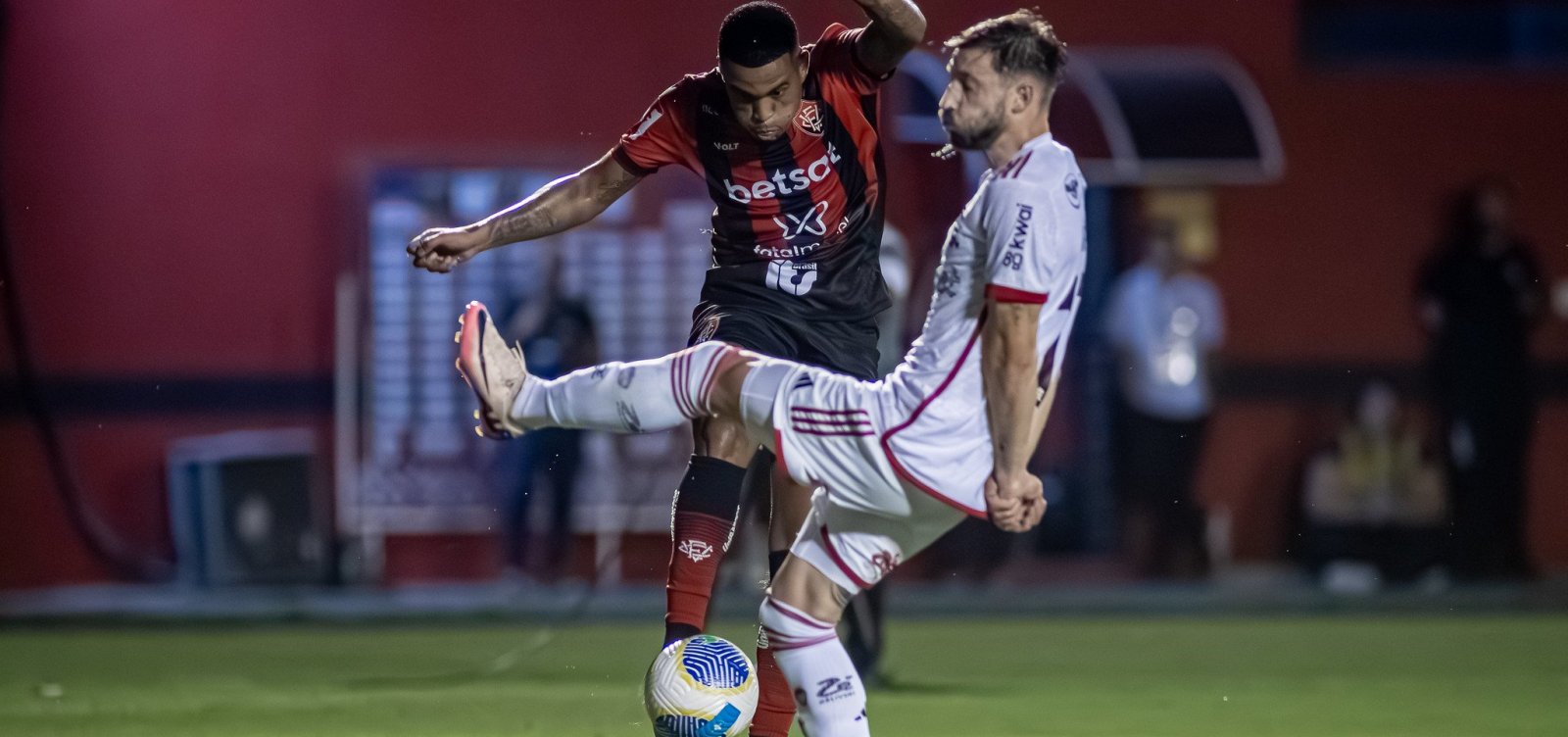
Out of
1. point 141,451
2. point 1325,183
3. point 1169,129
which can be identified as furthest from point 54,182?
point 1325,183

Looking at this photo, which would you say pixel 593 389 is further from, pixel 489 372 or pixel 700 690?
pixel 700 690

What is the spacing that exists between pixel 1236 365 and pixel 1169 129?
6.68 ft

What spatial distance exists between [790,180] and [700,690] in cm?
145

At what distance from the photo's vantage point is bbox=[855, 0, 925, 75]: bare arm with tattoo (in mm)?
5312

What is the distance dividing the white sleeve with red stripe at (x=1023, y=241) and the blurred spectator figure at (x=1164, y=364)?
7.67 m

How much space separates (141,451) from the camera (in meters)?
13.3

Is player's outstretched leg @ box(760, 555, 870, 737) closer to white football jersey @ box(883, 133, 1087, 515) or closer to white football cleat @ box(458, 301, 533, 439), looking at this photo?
white football jersey @ box(883, 133, 1087, 515)

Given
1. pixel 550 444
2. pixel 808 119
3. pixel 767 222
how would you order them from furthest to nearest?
pixel 550 444, pixel 767 222, pixel 808 119

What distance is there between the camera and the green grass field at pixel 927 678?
23.0 feet

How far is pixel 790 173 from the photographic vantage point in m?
5.64

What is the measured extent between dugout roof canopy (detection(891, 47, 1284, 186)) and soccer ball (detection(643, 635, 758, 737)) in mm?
7901

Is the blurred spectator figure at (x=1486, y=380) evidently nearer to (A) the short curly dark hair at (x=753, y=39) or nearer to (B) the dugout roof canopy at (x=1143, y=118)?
(B) the dugout roof canopy at (x=1143, y=118)

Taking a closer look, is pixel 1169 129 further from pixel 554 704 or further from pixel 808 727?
pixel 808 727

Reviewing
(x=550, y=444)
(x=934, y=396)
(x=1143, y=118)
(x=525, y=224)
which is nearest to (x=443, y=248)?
(x=525, y=224)
